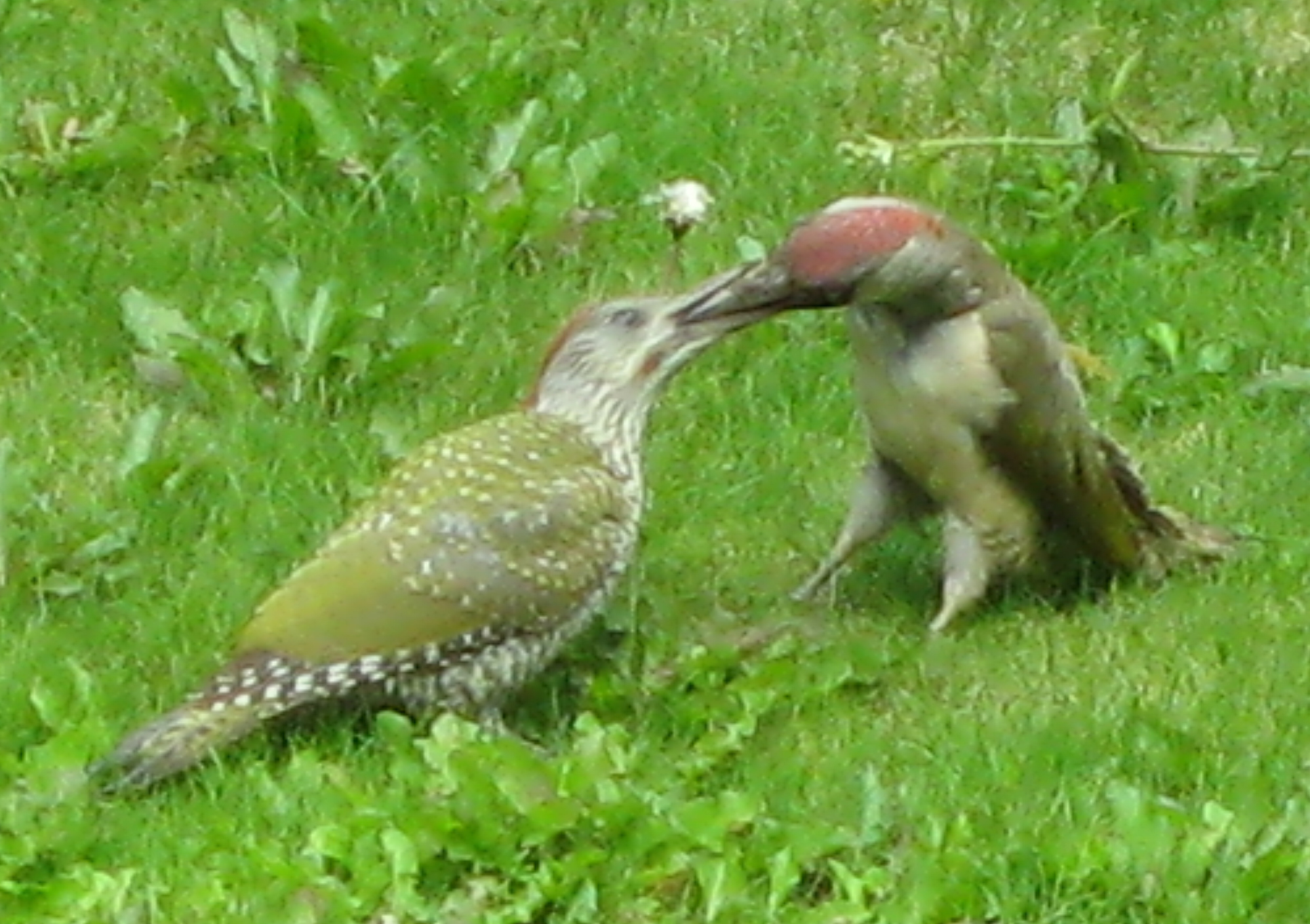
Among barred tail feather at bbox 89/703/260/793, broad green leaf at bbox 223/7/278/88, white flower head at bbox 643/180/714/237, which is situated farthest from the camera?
broad green leaf at bbox 223/7/278/88

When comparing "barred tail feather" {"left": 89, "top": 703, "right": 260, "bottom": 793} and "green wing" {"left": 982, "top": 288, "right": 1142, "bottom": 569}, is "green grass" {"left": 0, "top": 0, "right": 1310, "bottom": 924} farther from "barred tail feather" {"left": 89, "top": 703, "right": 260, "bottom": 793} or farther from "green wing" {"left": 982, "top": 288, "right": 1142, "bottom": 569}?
"green wing" {"left": 982, "top": 288, "right": 1142, "bottom": 569}

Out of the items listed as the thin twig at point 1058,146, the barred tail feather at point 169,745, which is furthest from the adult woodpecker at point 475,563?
the thin twig at point 1058,146

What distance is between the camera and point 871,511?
7902 mm

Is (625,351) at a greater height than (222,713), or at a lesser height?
greater

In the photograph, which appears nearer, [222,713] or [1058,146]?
[222,713]

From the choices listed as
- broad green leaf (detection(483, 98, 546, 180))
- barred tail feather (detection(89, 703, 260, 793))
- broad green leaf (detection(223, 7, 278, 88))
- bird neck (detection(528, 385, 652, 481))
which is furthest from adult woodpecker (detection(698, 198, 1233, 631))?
broad green leaf (detection(223, 7, 278, 88))

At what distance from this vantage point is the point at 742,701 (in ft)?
23.8

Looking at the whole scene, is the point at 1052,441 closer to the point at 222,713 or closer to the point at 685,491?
the point at 685,491

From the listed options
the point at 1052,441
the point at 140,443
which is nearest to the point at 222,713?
the point at 140,443

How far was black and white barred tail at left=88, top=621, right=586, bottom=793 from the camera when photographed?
6.86 m

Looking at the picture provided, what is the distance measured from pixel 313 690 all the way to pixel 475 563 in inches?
18.6

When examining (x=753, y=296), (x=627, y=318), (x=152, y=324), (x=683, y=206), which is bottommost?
(x=152, y=324)

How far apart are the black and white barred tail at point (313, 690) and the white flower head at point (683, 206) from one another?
→ 1639 mm

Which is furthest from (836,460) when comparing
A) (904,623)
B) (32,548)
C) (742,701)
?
(32,548)
